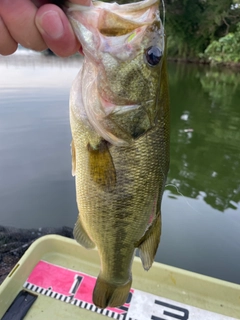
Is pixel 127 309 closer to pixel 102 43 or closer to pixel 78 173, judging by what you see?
pixel 78 173

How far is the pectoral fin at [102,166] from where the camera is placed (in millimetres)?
1250

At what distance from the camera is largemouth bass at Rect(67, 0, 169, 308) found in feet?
3.61

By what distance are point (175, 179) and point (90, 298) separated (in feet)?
10.7

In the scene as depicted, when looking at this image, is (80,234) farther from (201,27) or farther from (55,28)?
(201,27)

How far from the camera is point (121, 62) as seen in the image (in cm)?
117

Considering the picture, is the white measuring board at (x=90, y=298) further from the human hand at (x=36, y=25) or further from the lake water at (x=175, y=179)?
the human hand at (x=36, y=25)

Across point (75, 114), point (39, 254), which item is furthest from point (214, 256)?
point (75, 114)

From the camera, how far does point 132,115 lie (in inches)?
48.7

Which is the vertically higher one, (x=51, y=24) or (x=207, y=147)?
→ (x=51, y=24)

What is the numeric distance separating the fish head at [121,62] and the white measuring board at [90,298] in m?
1.61

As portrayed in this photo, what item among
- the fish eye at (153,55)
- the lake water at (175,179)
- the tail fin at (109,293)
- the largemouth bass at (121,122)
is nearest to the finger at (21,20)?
the largemouth bass at (121,122)

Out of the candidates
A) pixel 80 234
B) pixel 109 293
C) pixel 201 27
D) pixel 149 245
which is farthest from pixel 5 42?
pixel 201 27

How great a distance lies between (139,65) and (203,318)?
1936 mm

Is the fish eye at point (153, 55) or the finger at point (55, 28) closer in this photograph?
the finger at point (55, 28)
